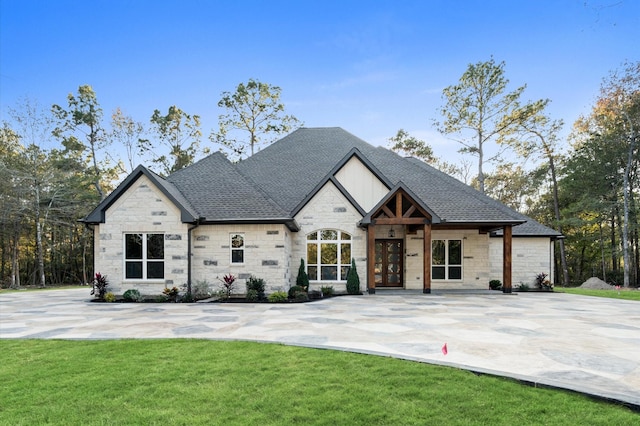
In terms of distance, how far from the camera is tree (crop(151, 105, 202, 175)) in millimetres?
30047

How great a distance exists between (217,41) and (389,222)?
1073 cm

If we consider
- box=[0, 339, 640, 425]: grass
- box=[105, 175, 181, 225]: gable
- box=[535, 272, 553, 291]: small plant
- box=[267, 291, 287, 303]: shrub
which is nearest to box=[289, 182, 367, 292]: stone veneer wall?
box=[267, 291, 287, 303]: shrub

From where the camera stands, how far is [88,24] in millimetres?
14156

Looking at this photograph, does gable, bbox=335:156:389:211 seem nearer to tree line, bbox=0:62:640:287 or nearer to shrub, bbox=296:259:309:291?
A: shrub, bbox=296:259:309:291

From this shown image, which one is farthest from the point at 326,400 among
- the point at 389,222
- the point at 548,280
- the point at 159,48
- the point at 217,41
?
the point at 548,280

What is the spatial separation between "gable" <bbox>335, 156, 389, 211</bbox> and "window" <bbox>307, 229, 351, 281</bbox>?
1.93 meters

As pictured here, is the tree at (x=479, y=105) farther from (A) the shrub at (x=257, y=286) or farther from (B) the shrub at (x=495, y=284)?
(A) the shrub at (x=257, y=286)

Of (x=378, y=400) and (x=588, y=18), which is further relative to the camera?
(x=588, y=18)

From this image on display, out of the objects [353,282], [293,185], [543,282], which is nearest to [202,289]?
[353,282]

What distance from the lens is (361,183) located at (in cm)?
1559

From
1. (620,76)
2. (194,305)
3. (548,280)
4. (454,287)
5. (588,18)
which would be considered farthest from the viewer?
(620,76)

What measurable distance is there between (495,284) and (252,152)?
20.8 m

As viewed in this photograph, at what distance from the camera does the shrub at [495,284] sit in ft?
53.6

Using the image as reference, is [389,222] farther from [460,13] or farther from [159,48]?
[159,48]
